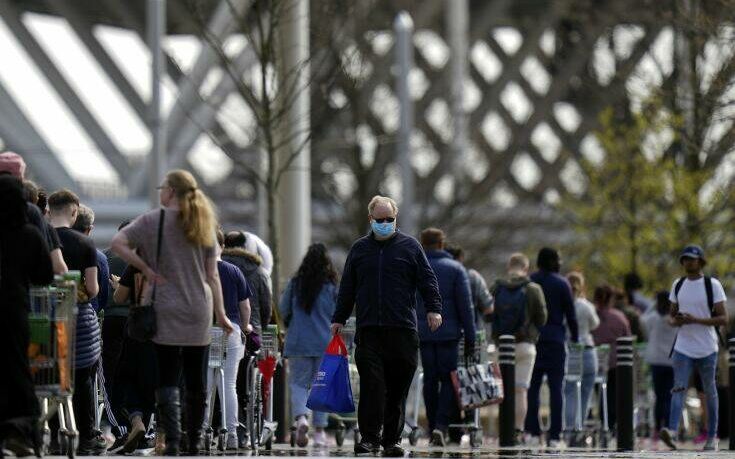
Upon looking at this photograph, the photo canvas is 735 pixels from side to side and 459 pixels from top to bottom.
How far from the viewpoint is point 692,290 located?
21.8m

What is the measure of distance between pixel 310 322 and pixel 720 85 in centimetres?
979

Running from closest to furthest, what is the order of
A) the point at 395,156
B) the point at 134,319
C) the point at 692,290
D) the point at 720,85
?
1. the point at 134,319
2. the point at 692,290
3. the point at 720,85
4. the point at 395,156

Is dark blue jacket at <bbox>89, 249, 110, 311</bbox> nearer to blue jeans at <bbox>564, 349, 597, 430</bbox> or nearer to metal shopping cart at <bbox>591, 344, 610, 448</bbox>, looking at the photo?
blue jeans at <bbox>564, 349, 597, 430</bbox>

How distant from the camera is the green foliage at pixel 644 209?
139 ft

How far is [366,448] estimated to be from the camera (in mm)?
17000

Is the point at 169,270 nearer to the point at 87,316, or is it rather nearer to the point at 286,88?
the point at 87,316

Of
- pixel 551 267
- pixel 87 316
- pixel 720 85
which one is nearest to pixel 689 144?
pixel 720 85

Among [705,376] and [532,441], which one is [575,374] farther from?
[705,376]

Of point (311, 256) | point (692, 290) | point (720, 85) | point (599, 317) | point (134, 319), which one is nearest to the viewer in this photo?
point (134, 319)

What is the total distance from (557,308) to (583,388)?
193 cm

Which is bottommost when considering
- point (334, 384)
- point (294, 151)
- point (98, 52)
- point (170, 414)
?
point (170, 414)

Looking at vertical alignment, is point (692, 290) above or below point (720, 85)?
below

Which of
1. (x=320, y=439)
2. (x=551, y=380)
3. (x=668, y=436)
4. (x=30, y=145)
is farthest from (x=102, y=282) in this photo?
(x=30, y=145)

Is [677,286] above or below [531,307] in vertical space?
above
